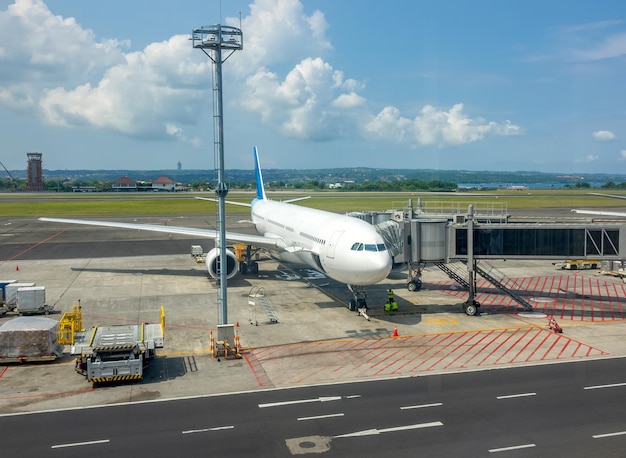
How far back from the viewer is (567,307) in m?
34.9

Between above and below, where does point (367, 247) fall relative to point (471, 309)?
above

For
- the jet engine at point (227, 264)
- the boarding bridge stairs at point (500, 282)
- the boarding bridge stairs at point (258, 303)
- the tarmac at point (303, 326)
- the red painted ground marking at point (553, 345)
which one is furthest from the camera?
the jet engine at point (227, 264)

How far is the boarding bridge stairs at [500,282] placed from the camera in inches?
1329

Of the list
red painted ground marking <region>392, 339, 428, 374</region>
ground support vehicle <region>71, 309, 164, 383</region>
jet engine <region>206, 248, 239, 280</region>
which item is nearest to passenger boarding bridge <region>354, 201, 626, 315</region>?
red painted ground marking <region>392, 339, 428, 374</region>

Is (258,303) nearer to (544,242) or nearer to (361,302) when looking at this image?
(361,302)

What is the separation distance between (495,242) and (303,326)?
12202mm

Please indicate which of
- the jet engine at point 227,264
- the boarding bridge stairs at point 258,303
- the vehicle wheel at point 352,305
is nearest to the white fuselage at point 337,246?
the vehicle wheel at point 352,305

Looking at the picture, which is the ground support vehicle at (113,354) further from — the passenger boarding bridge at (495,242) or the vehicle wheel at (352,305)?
the passenger boarding bridge at (495,242)

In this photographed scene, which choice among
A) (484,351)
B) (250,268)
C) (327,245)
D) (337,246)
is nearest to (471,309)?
(484,351)

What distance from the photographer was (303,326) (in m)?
30.2

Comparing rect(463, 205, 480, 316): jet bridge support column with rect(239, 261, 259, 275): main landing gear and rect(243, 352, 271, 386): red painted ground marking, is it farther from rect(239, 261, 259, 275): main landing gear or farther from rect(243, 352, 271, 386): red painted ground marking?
rect(239, 261, 259, 275): main landing gear

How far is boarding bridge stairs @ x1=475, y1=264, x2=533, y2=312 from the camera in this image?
111 feet

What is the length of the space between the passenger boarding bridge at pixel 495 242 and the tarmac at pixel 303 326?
10.7 feet

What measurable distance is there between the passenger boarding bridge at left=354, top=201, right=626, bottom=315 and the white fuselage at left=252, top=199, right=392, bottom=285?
3.07 metres
